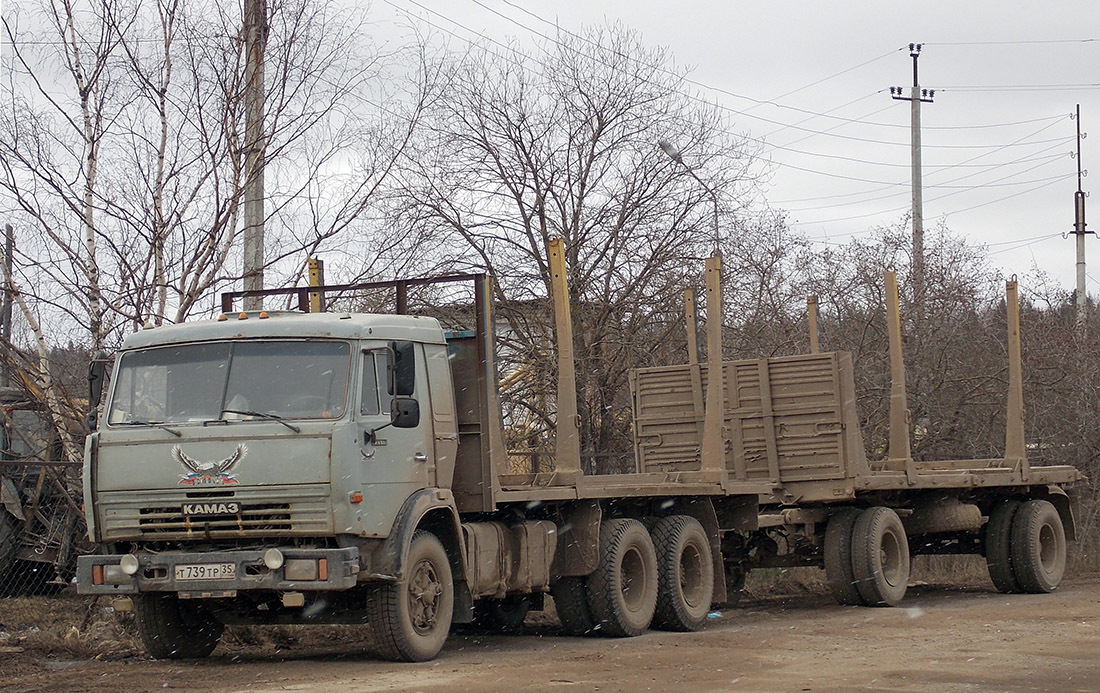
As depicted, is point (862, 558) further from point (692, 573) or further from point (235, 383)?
point (235, 383)

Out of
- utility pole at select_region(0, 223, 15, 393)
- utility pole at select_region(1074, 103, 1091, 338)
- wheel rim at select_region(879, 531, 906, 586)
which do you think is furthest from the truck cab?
utility pole at select_region(1074, 103, 1091, 338)

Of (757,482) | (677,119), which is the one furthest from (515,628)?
(677,119)

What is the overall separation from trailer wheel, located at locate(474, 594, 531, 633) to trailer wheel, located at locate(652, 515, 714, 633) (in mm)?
1251

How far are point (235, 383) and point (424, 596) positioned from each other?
206 cm

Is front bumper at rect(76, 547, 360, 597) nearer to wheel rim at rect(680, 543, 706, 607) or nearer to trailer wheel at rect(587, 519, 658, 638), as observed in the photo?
trailer wheel at rect(587, 519, 658, 638)

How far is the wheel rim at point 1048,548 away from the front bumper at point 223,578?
1106 centimetres

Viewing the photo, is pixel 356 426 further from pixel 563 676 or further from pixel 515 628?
pixel 515 628

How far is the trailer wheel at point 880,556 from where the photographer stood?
50.8 ft

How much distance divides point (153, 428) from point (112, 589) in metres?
1.17

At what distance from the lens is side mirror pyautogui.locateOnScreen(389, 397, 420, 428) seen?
34.4 feet

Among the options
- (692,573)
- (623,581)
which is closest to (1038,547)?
(692,573)

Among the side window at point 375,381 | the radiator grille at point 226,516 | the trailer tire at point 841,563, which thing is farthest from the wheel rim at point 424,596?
the trailer tire at point 841,563

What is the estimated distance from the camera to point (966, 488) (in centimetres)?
1686

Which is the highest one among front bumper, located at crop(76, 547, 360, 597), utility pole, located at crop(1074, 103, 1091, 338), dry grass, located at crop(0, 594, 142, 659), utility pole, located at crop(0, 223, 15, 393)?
→ utility pole, located at crop(1074, 103, 1091, 338)
